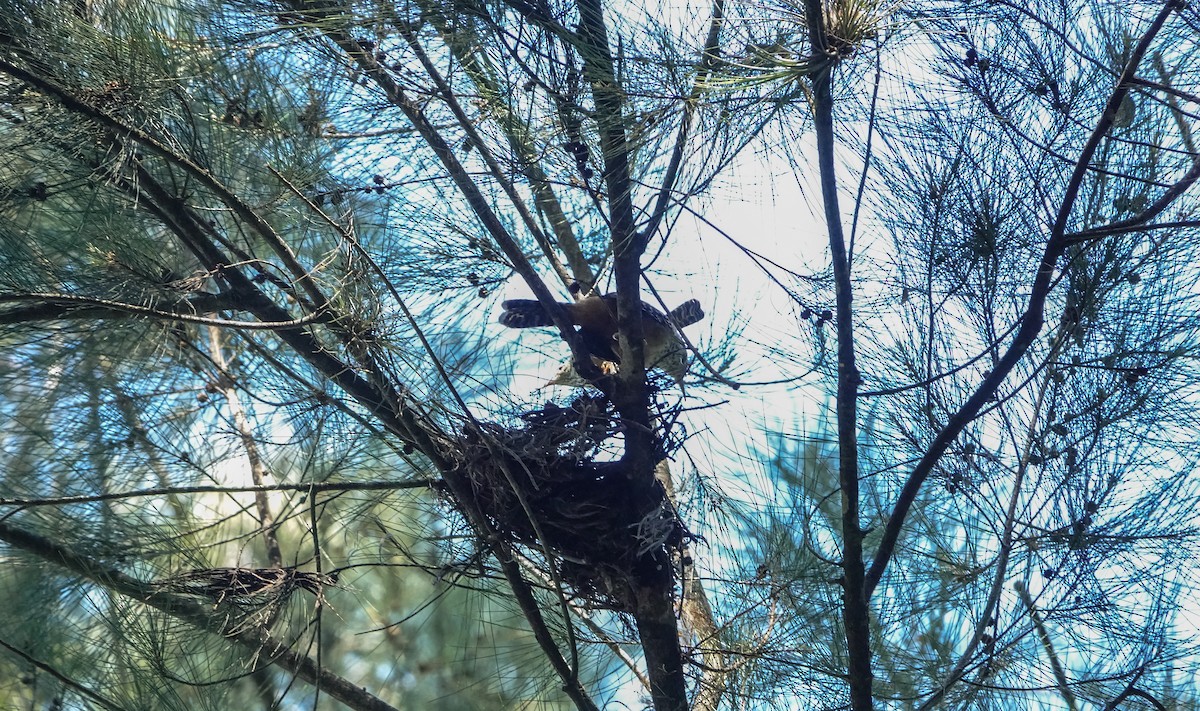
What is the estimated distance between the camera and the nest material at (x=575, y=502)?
2.33m

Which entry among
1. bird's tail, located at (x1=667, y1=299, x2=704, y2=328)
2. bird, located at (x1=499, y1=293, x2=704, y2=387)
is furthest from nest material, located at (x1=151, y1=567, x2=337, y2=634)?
bird's tail, located at (x1=667, y1=299, x2=704, y2=328)

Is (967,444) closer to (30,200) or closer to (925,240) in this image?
(925,240)

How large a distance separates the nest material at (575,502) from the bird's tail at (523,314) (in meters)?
0.45

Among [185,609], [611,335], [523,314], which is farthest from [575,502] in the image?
[185,609]

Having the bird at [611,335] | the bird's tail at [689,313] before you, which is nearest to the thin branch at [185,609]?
the bird at [611,335]

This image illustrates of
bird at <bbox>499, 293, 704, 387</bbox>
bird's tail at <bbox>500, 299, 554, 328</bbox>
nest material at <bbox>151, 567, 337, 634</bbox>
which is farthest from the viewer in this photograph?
bird's tail at <bbox>500, 299, 554, 328</bbox>

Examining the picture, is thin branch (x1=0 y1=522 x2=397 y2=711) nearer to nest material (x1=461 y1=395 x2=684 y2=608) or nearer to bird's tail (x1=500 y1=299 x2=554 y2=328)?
nest material (x1=461 y1=395 x2=684 y2=608)

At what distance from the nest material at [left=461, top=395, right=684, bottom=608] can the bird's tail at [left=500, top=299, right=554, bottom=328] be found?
0.45 metres

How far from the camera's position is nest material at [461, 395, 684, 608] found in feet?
7.66

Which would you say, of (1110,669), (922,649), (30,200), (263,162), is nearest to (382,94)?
(263,162)

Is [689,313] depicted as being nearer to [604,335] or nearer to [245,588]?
[604,335]

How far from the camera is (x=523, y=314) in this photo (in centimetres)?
287

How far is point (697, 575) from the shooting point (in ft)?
9.43

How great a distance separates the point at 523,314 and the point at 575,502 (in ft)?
2.25
